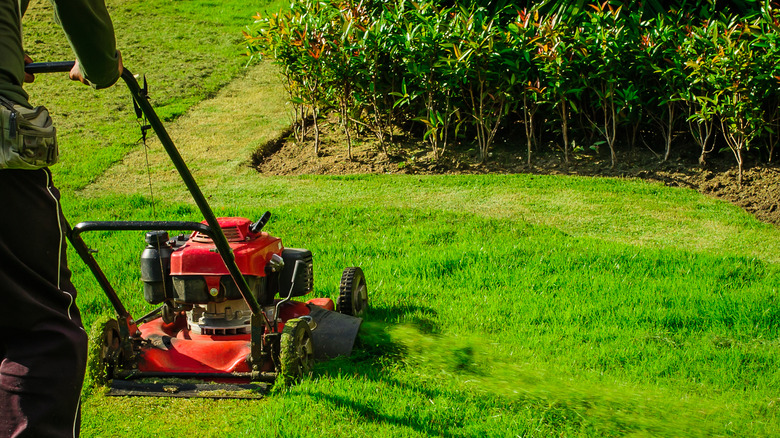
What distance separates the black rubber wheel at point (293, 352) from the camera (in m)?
3.28

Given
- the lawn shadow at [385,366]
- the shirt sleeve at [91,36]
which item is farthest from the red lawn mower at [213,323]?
the shirt sleeve at [91,36]

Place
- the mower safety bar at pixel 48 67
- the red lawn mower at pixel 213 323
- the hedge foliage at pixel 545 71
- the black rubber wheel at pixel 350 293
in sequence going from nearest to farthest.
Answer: the mower safety bar at pixel 48 67
the red lawn mower at pixel 213 323
the black rubber wheel at pixel 350 293
the hedge foliage at pixel 545 71

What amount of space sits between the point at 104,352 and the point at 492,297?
235 cm

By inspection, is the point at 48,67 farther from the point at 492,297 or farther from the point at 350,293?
the point at 492,297

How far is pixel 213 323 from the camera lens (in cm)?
365

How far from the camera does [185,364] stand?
3457mm

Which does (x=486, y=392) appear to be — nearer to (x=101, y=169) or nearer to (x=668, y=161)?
(x=668, y=161)

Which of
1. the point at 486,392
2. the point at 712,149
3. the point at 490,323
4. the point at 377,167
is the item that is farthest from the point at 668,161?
the point at 486,392

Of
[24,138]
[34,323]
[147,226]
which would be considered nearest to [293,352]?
[147,226]

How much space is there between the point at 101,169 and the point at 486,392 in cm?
697

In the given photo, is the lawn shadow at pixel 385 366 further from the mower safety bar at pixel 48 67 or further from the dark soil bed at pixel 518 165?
the dark soil bed at pixel 518 165

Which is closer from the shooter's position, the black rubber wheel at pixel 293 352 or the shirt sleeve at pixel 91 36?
the shirt sleeve at pixel 91 36

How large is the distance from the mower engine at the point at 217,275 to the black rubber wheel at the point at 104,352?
0.25m

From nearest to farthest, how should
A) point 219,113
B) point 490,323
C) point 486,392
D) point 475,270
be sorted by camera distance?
1. point 486,392
2. point 490,323
3. point 475,270
4. point 219,113
